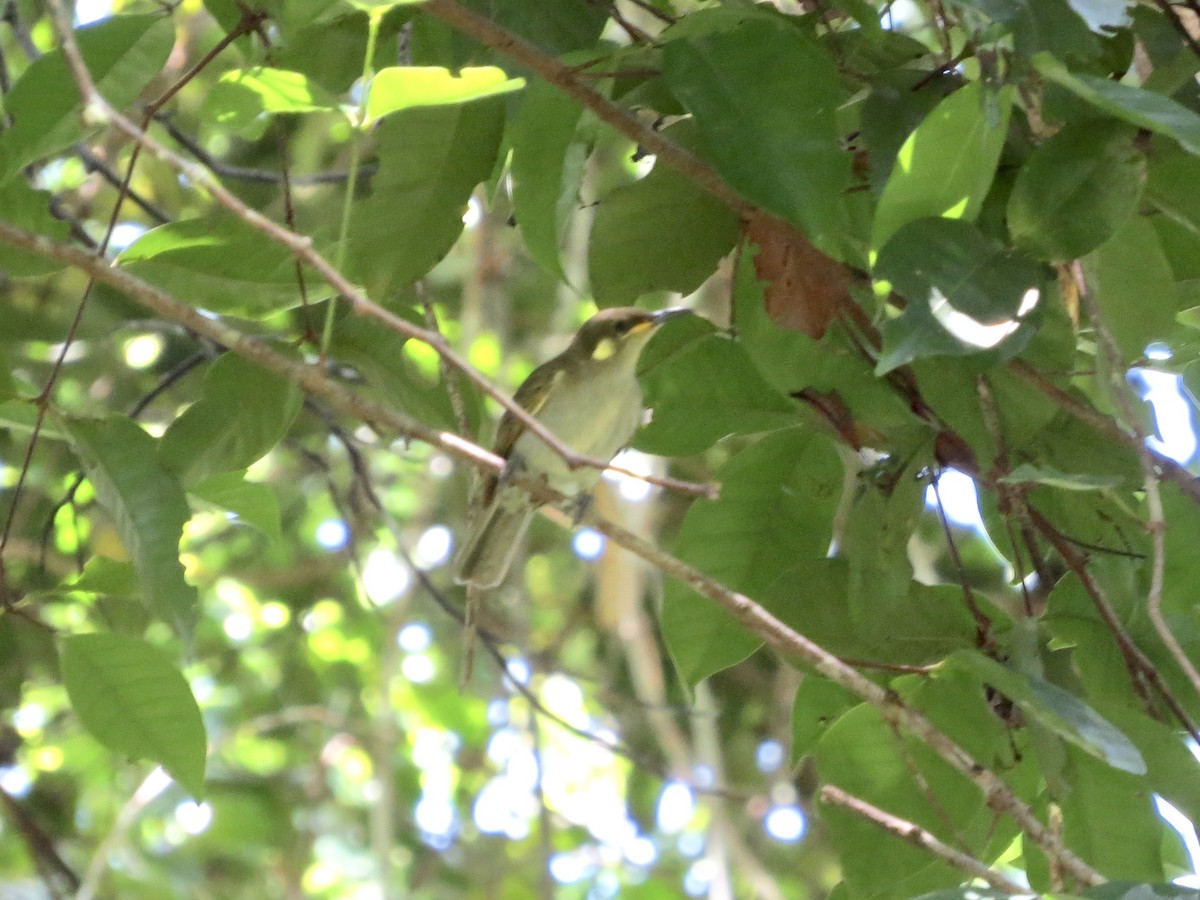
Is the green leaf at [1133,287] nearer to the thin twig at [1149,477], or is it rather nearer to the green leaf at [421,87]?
the thin twig at [1149,477]

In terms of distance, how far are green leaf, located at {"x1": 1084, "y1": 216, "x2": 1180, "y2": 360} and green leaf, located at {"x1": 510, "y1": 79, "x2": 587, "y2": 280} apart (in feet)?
2.16

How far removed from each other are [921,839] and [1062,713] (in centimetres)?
23

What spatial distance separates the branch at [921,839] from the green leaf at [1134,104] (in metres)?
0.74

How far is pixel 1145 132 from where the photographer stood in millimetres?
Answer: 1543

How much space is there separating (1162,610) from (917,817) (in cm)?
42

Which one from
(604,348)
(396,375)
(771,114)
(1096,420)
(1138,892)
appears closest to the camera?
(1138,892)

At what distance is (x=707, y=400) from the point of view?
6.30ft

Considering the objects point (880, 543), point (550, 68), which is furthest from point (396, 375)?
point (880, 543)

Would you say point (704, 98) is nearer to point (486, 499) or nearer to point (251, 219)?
point (251, 219)

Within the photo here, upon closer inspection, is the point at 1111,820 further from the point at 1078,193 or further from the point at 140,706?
the point at 140,706

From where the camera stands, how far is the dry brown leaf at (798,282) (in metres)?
1.76

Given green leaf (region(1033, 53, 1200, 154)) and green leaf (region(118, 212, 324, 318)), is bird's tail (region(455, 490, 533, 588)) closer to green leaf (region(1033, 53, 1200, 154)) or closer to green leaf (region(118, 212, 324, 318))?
green leaf (region(118, 212, 324, 318))

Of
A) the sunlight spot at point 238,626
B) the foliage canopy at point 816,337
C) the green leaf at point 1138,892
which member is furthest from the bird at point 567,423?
the sunlight spot at point 238,626

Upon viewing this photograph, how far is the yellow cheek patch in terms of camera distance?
135 inches
